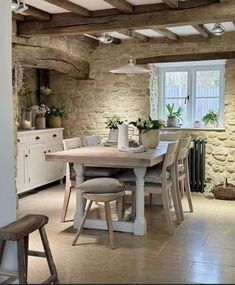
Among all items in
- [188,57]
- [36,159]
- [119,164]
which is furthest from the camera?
[188,57]

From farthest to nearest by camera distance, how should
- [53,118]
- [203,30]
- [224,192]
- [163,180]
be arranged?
[53,118] < [224,192] < [203,30] < [163,180]

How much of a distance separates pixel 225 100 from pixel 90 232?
10.7 feet

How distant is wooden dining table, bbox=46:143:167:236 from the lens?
13.6 ft

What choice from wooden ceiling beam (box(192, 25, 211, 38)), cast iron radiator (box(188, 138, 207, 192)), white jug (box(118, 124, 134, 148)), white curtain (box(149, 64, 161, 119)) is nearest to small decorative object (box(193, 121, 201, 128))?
cast iron radiator (box(188, 138, 207, 192))

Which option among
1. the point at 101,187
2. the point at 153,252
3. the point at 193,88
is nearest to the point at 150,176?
the point at 101,187

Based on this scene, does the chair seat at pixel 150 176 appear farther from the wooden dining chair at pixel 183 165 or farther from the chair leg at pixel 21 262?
the chair leg at pixel 21 262

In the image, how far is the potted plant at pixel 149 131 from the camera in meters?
4.89

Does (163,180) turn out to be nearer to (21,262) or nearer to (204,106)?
(21,262)

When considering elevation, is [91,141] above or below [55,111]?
below

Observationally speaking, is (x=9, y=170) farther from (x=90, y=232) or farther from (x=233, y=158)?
(x=233, y=158)

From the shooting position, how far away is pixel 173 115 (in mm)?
6910

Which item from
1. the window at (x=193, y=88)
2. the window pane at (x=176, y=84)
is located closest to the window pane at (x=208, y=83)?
the window at (x=193, y=88)

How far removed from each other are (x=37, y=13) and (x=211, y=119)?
3.20 metres

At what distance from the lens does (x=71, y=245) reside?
402cm
